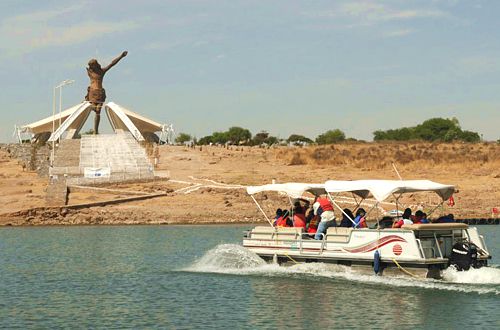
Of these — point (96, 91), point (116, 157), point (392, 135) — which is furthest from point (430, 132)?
point (116, 157)

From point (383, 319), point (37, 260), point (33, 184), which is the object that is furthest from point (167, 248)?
point (33, 184)

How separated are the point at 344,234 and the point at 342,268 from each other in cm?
97

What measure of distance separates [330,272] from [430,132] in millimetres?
99594

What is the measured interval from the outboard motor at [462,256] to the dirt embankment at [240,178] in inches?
1113

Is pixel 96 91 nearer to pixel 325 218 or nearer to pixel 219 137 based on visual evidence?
pixel 219 137

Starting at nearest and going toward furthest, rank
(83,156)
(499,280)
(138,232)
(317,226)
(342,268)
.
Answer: (499,280) < (342,268) < (317,226) < (138,232) < (83,156)

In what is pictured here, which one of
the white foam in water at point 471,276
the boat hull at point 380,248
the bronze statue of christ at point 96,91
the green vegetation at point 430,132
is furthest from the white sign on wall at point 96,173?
the green vegetation at point 430,132

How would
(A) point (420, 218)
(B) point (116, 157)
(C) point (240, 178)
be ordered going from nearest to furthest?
(A) point (420, 218) < (C) point (240, 178) < (B) point (116, 157)

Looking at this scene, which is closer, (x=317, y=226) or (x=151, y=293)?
(x=151, y=293)

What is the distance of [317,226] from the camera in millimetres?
25891

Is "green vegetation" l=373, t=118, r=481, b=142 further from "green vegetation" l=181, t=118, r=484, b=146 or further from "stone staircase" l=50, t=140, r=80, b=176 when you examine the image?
"stone staircase" l=50, t=140, r=80, b=176

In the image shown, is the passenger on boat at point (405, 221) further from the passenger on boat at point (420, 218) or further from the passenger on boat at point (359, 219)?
the passenger on boat at point (359, 219)

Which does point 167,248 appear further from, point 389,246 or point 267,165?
point 267,165

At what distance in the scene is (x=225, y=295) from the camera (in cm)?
2259
